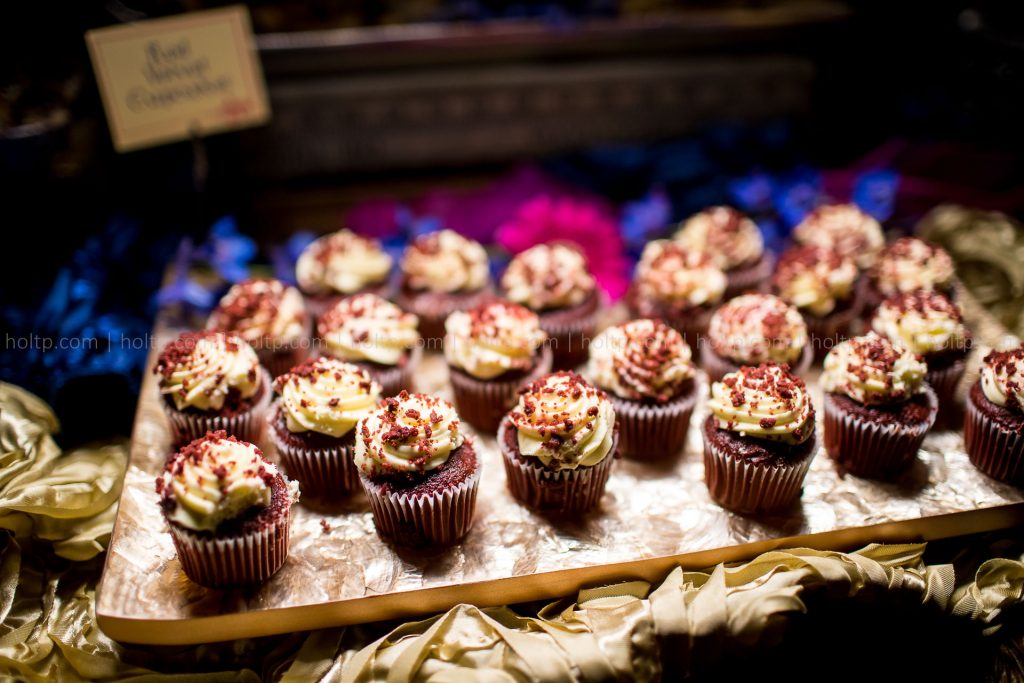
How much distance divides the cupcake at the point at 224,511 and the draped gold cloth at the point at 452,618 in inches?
11.4

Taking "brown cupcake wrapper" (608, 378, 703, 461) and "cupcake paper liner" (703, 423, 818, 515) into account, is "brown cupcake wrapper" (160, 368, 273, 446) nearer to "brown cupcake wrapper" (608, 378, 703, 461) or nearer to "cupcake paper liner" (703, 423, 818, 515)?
"brown cupcake wrapper" (608, 378, 703, 461)

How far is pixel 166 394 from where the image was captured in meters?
3.13

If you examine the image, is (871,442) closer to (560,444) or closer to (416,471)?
(560,444)

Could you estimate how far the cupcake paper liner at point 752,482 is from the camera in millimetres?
2898

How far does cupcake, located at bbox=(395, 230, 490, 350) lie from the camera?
3861 mm

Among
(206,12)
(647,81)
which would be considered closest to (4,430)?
(206,12)

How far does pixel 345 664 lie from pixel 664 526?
1179 mm

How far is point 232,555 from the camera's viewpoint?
104 inches

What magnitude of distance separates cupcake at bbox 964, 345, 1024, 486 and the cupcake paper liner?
67 centimetres

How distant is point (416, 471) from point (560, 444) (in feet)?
1.61

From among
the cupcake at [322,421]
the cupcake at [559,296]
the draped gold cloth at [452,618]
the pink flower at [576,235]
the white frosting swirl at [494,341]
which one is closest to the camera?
the draped gold cloth at [452,618]

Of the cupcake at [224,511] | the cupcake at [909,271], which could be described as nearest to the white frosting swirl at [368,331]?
the cupcake at [224,511]

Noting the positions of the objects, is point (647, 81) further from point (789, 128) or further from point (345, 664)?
point (345, 664)

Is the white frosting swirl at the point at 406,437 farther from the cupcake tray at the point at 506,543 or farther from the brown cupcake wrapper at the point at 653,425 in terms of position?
the brown cupcake wrapper at the point at 653,425
